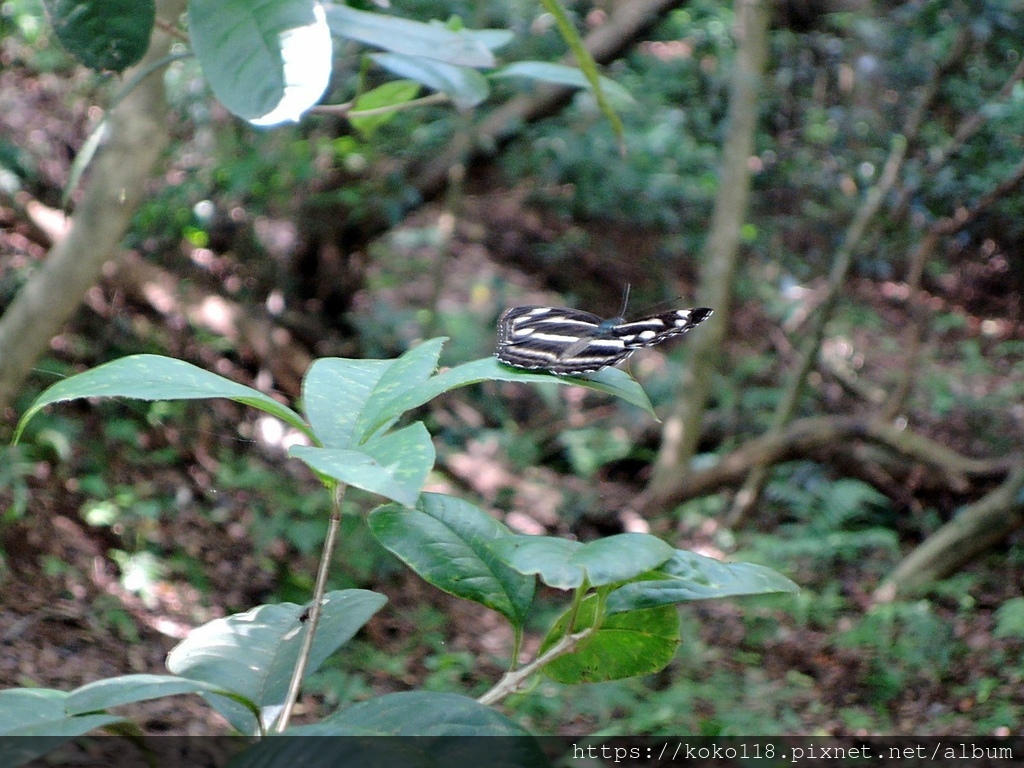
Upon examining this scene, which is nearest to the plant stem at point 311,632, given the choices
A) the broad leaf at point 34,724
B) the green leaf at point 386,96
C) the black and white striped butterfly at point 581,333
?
the broad leaf at point 34,724

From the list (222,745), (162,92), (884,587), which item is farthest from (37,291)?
(884,587)

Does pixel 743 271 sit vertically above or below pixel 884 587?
above

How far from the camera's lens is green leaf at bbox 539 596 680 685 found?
2.66 ft

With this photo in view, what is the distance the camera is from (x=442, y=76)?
4.79ft

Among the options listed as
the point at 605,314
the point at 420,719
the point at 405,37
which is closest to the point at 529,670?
the point at 420,719

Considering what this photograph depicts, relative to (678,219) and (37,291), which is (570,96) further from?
(37,291)

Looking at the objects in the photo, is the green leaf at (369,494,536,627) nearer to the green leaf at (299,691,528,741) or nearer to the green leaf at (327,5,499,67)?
the green leaf at (299,691,528,741)

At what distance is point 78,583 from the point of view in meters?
3.52

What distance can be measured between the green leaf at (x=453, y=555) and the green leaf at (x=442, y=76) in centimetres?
83

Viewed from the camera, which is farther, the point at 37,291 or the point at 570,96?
the point at 570,96

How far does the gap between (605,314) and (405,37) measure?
19.7 ft

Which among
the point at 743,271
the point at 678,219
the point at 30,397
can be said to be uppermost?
the point at 30,397

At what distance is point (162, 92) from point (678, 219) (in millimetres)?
5401

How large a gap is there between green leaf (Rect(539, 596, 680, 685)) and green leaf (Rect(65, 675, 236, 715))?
1.03ft
